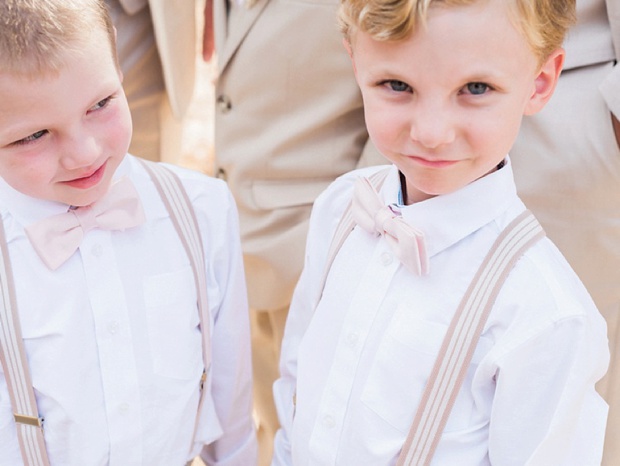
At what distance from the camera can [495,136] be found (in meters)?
1.30

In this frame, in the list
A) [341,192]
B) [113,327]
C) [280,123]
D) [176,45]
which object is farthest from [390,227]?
[176,45]

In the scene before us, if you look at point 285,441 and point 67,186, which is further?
point 285,441

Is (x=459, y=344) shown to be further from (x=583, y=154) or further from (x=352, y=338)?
(x=583, y=154)

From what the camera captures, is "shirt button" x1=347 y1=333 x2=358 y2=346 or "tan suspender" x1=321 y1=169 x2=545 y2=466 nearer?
"tan suspender" x1=321 y1=169 x2=545 y2=466

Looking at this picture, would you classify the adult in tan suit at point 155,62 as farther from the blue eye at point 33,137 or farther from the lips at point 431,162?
the lips at point 431,162

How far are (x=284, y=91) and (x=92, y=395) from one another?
93 cm

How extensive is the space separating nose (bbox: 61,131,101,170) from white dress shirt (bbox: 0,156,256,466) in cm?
15

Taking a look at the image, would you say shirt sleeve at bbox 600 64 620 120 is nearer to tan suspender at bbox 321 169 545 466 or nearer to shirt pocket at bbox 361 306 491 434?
tan suspender at bbox 321 169 545 466

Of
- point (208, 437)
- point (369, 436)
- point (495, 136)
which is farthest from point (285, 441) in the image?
point (495, 136)

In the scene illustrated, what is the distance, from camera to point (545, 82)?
1.37 m

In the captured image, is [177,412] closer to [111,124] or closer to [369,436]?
[369,436]

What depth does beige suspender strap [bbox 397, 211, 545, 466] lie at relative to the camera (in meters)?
1.32

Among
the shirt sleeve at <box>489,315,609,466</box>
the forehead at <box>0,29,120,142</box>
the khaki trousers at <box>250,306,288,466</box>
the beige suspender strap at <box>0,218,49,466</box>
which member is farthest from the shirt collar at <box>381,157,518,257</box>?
the khaki trousers at <box>250,306,288,466</box>

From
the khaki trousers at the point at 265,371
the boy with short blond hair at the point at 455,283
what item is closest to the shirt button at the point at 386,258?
the boy with short blond hair at the point at 455,283
